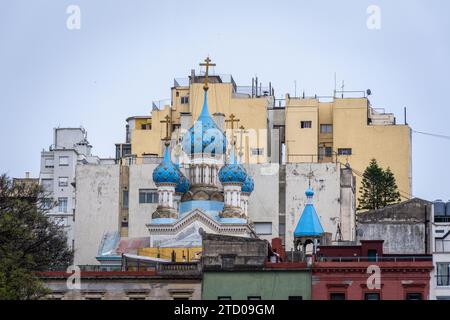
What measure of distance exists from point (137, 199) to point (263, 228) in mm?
8542

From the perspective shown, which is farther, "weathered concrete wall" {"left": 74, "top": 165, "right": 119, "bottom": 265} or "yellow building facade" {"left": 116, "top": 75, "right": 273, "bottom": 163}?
"yellow building facade" {"left": 116, "top": 75, "right": 273, "bottom": 163}

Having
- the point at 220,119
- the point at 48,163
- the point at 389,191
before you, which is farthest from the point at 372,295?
the point at 48,163

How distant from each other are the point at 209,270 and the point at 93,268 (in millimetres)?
12898

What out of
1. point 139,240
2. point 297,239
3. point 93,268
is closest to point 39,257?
point 93,268

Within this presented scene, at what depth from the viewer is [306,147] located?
131125mm

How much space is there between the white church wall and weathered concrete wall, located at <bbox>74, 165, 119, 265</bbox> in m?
11.5

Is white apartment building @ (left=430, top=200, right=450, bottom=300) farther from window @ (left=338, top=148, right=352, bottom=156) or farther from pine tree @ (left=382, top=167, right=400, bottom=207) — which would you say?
window @ (left=338, top=148, right=352, bottom=156)

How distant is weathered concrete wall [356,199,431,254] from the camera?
96750 millimetres

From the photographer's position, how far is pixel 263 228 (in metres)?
114

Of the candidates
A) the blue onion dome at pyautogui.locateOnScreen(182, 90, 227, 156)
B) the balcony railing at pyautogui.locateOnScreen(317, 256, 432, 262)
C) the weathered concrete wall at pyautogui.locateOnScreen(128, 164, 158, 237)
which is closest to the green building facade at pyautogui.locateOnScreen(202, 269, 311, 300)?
the balcony railing at pyautogui.locateOnScreen(317, 256, 432, 262)

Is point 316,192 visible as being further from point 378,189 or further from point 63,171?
point 63,171

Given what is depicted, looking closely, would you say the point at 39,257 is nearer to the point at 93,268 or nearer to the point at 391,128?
the point at 93,268

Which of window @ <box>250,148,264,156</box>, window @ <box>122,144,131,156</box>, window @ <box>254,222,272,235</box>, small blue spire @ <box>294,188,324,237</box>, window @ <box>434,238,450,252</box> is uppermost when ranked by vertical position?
window @ <box>122,144,131,156</box>

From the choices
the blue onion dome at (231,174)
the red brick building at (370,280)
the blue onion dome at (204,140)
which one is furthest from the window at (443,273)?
the blue onion dome at (204,140)
